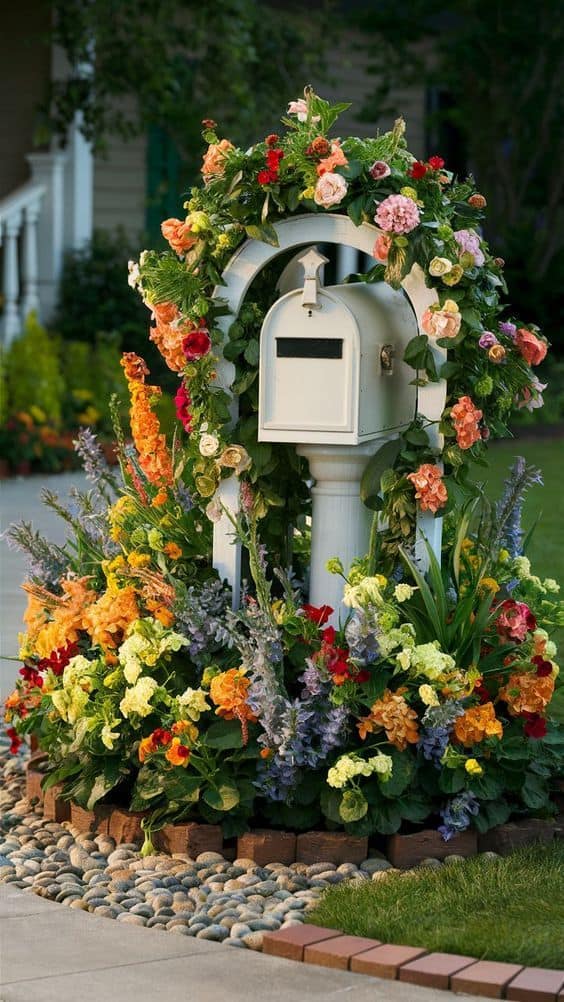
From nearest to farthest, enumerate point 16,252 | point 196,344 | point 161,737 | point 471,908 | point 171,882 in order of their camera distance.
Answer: point 471,908 < point 171,882 < point 161,737 < point 196,344 < point 16,252

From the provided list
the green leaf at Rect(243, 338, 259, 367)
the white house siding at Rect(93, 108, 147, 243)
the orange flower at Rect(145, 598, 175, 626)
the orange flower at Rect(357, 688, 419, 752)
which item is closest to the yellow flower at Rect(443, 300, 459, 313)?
the green leaf at Rect(243, 338, 259, 367)

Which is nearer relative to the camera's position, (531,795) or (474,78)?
(531,795)

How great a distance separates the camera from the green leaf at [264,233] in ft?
13.9

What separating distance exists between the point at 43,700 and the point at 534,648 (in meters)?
1.37

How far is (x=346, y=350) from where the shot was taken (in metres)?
4.16

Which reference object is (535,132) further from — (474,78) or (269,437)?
(269,437)

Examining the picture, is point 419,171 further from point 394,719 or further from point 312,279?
point 394,719

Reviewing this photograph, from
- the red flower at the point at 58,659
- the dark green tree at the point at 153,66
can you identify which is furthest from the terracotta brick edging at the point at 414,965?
the dark green tree at the point at 153,66

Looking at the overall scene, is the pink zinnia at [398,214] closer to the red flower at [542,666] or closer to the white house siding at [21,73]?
the red flower at [542,666]

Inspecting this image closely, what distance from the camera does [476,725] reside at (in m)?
4.03

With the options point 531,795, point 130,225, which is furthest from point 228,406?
point 130,225

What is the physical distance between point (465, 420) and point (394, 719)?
811mm

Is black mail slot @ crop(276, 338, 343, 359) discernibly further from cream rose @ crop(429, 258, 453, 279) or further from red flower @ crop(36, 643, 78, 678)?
red flower @ crop(36, 643, 78, 678)

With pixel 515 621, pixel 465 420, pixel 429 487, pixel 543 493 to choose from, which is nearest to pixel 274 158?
pixel 465 420
